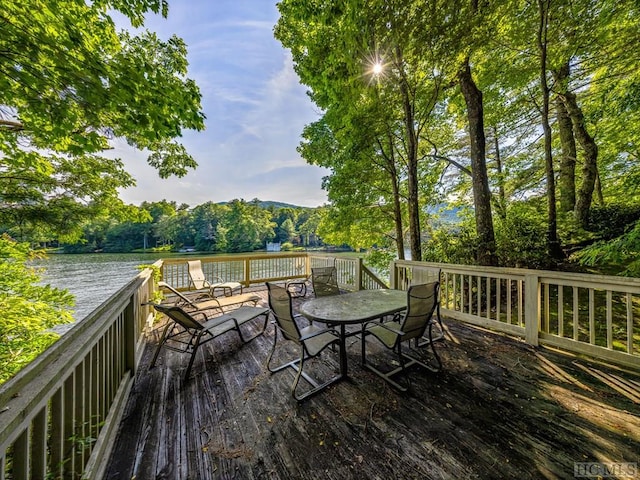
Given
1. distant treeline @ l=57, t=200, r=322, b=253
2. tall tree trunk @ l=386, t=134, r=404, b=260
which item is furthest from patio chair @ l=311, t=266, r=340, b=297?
distant treeline @ l=57, t=200, r=322, b=253

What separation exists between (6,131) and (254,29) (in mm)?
4562

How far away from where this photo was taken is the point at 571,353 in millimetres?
2918

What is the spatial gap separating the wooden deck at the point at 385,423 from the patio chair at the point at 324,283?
48.3 inches

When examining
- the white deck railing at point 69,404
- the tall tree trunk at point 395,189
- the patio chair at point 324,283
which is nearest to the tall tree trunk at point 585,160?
the tall tree trunk at point 395,189

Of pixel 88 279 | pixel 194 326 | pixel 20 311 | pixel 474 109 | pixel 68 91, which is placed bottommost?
pixel 88 279

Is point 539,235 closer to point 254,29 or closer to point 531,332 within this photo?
point 531,332

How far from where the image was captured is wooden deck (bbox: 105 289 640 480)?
5.14ft

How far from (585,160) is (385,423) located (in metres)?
8.11

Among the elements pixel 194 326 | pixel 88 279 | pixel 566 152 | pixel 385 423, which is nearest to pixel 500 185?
pixel 566 152

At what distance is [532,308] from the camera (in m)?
3.15

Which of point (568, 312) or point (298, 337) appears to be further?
point (568, 312)

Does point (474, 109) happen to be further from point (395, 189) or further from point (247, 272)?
point (247, 272)

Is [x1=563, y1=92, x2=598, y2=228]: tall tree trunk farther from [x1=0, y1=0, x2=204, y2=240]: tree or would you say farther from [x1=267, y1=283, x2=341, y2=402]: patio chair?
[x1=0, y1=0, x2=204, y2=240]: tree

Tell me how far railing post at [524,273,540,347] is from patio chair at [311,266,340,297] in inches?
103
